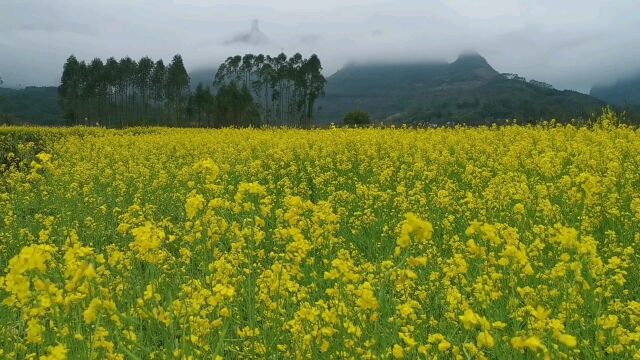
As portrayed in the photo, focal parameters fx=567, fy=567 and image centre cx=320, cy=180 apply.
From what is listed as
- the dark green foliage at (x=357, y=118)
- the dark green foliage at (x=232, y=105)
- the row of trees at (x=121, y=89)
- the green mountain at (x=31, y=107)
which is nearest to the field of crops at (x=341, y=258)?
the dark green foliage at (x=357, y=118)

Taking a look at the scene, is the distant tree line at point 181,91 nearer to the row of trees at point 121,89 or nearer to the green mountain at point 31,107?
the row of trees at point 121,89

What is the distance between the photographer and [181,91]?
260ft

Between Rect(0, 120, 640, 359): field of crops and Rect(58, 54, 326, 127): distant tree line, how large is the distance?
5265cm

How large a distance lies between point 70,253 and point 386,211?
223 inches

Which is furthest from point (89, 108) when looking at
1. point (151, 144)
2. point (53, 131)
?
point (151, 144)

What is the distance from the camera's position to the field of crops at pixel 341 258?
3.12 m

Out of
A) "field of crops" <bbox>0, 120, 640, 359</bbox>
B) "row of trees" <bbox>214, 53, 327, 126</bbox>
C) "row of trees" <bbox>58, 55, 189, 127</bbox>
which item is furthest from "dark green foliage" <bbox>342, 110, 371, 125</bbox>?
"field of crops" <bbox>0, 120, 640, 359</bbox>

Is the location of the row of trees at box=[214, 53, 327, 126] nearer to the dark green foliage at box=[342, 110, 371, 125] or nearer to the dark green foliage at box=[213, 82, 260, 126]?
the dark green foliage at box=[213, 82, 260, 126]

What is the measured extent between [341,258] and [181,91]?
7893 cm

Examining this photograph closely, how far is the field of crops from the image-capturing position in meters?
3.12

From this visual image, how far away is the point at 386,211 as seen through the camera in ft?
26.6

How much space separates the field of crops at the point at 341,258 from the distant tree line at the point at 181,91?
52650 mm

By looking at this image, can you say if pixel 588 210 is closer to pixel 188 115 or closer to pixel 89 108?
pixel 188 115

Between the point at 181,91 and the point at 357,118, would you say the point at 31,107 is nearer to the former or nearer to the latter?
the point at 181,91
